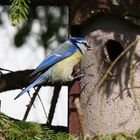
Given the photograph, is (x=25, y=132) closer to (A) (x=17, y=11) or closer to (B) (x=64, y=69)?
(A) (x=17, y=11)

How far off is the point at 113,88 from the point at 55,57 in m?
0.44

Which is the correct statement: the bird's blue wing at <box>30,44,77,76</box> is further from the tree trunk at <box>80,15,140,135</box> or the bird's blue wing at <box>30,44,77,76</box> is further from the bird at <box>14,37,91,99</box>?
the tree trunk at <box>80,15,140,135</box>

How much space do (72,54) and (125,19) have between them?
0.43m

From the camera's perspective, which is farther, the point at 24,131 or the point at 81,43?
the point at 81,43

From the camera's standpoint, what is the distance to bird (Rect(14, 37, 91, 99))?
2789 millimetres

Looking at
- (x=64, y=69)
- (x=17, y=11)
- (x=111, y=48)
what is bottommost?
(x=64, y=69)

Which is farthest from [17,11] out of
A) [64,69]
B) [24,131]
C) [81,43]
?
[64,69]

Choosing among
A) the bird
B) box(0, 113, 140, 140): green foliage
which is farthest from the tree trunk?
box(0, 113, 140, 140): green foliage

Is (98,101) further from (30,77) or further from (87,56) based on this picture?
(30,77)

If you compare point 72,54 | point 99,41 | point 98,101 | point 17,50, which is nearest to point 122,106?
point 98,101

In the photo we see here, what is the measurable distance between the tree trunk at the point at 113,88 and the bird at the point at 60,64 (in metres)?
0.14

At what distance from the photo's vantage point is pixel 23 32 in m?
3.00

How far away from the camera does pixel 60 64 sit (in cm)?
292

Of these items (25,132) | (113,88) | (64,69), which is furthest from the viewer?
(64,69)
